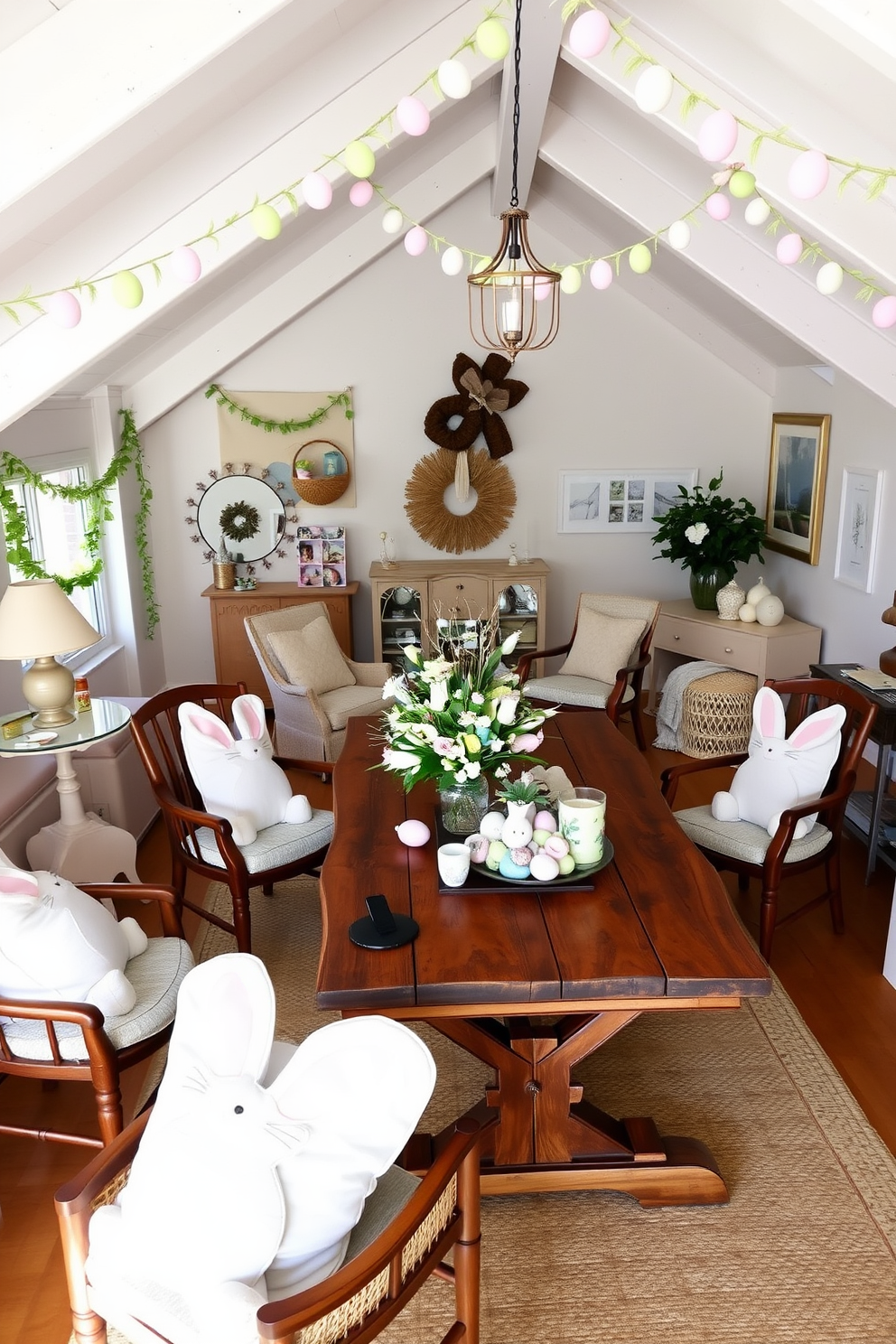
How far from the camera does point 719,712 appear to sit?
18.1 feet

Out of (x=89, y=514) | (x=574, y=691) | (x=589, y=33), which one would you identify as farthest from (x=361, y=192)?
(x=89, y=514)

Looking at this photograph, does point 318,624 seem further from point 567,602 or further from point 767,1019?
point 767,1019

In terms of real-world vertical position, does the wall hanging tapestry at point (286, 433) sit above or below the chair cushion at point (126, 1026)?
above

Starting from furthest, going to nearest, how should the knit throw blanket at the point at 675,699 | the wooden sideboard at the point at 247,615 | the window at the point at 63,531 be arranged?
the wooden sideboard at the point at 247,615 → the knit throw blanket at the point at 675,699 → the window at the point at 63,531

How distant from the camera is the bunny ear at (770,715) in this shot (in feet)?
11.5

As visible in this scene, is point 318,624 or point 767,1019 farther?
point 318,624

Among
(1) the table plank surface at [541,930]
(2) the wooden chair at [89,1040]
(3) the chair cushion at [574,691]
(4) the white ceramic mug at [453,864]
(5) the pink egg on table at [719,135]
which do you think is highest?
A: (5) the pink egg on table at [719,135]

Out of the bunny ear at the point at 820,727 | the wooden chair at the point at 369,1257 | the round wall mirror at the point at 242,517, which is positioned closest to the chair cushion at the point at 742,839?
the bunny ear at the point at 820,727

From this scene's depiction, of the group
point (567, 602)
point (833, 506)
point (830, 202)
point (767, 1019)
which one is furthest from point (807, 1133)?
point (567, 602)

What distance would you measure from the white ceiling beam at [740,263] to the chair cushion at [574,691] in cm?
200

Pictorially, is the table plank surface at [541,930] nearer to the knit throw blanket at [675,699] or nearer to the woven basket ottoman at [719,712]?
the woven basket ottoman at [719,712]

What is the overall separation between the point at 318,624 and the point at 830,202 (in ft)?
10.7

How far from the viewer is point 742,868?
11.3ft

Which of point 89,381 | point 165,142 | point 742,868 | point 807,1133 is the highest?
point 165,142
